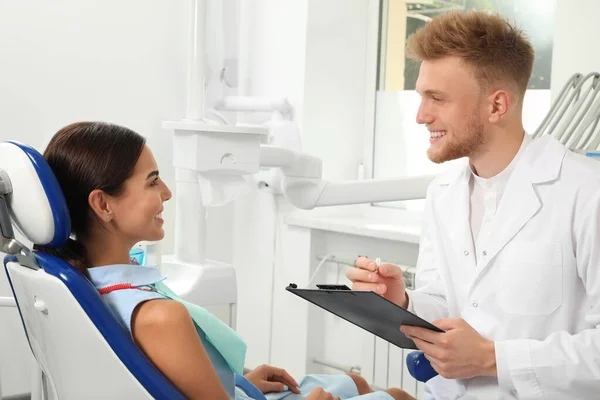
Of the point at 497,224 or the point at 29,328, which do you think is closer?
the point at 29,328

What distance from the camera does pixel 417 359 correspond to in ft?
5.49

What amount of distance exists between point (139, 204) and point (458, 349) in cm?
66

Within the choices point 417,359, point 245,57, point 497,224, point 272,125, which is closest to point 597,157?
point 497,224

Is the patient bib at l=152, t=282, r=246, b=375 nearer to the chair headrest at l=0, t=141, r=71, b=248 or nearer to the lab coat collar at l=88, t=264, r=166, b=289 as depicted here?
the lab coat collar at l=88, t=264, r=166, b=289

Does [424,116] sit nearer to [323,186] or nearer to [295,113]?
[323,186]

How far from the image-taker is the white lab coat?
4.97 ft

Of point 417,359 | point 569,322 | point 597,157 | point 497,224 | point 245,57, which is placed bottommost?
point 417,359

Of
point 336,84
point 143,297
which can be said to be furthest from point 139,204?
point 336,84

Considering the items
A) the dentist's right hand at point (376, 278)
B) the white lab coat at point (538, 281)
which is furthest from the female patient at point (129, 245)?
the white lab coat at point (538, 281)

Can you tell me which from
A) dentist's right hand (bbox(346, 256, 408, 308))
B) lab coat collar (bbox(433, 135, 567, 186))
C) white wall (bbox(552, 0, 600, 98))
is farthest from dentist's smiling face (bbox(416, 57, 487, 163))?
white wall (bbox(552, 0, 600, 98))

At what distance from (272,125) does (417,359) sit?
5.36ft

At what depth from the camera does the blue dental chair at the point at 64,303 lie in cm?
135

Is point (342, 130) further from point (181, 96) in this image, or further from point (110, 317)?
point (110, 317)

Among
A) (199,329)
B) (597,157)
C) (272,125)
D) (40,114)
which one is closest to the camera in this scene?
(199,329)
